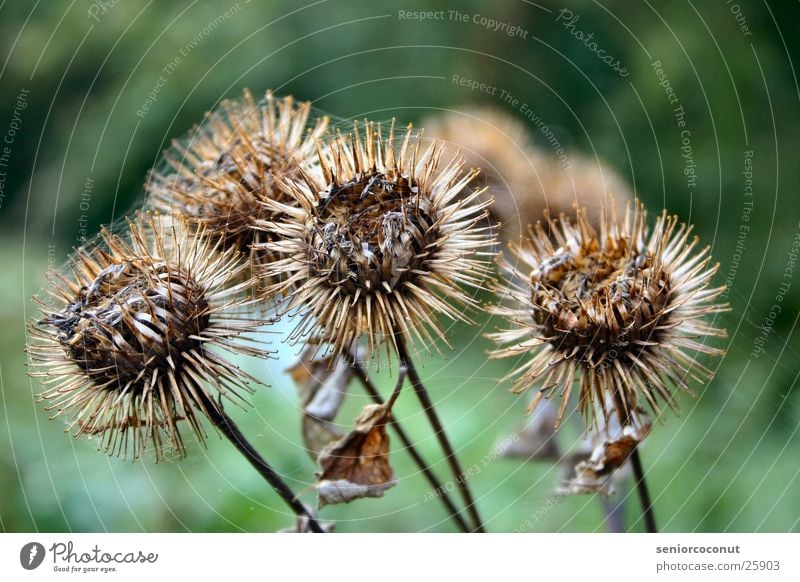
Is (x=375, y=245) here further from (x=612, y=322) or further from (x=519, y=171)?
(x=519, y=171)

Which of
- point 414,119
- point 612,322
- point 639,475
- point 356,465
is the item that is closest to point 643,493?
point 639,475

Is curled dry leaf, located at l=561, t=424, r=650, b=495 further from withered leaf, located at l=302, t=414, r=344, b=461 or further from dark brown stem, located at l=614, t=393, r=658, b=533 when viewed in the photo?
withered leaf, located at l=302, t=414, r=344, b=461

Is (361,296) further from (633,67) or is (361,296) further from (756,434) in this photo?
(633,67)

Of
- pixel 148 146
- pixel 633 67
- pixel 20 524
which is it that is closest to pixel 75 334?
pixel 20 524
